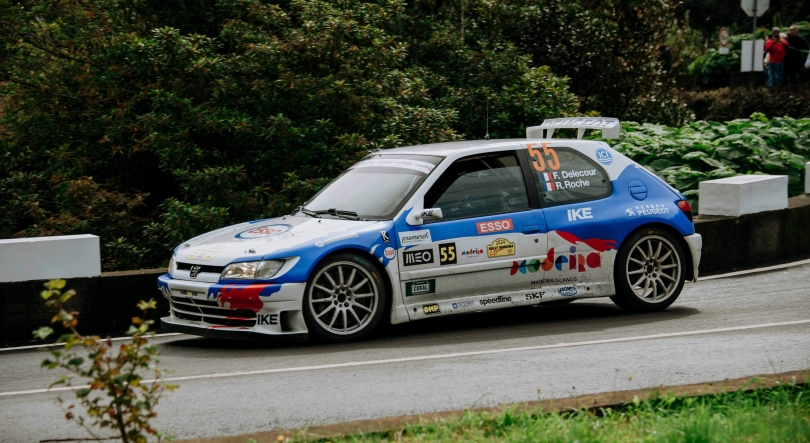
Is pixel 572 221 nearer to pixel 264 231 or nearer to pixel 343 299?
pixel 343 299

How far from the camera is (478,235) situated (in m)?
8.60

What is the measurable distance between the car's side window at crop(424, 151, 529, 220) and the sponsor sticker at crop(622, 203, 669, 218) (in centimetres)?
97

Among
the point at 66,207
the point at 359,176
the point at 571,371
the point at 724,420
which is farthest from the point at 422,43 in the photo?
the point at 724,420

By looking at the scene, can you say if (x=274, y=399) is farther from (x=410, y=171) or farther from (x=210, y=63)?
(x=210, y=63)

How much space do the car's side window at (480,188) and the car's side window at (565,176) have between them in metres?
0.19

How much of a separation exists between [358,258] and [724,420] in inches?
142

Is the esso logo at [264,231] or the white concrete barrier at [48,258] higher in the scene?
the esso logo at [264,231]

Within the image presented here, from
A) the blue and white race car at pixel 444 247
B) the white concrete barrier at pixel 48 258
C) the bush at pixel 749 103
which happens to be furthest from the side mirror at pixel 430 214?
the bush at pixel 749 103

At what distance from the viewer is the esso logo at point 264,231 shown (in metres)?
8.42

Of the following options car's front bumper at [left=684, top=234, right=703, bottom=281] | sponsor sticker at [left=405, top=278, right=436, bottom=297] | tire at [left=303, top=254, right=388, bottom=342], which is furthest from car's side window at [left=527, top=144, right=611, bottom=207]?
tire at [left=303, top=254, right=388, bottom=342]

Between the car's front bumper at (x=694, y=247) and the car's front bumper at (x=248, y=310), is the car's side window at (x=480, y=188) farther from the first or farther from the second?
the car's front bumper at (x=694, y=247)

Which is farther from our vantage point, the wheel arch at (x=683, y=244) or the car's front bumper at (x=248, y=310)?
the wheel arch at (x=683, y=244)

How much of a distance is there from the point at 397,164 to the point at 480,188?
80 cm

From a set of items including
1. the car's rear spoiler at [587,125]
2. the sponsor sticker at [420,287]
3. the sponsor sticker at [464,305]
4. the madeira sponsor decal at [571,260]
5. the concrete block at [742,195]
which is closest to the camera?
the sponsor sticker at [420,287]
